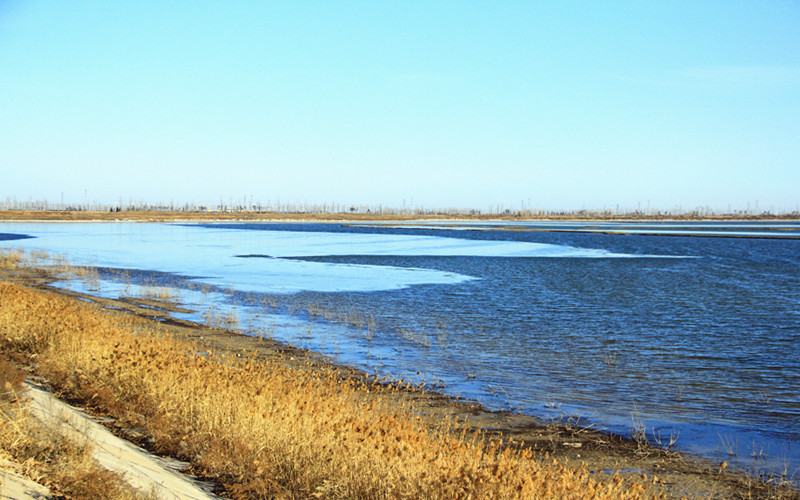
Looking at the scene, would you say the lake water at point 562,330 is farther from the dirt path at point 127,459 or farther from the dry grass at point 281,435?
the dirt path at point 127,459

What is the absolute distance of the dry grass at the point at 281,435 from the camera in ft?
20.5

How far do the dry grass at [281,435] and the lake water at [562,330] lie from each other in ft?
12.3

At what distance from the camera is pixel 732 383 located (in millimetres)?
14328

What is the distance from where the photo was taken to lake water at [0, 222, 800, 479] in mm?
12109

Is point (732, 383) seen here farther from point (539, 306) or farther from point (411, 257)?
point (411, 257)

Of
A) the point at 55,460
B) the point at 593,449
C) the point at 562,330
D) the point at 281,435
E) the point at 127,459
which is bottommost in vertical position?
the point at 562,330

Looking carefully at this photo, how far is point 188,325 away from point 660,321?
16546mm

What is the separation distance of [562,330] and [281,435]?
1512 cm

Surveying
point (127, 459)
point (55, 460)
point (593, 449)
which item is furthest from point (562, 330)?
point (55, 460)

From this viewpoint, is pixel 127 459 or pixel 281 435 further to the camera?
pixel 281 435

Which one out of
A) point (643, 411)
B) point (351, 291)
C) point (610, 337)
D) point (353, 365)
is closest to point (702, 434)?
point (643, 411)

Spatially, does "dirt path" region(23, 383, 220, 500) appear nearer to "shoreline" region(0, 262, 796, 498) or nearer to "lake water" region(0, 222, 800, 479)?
"shoreline" region(0, 262, 796, 498)

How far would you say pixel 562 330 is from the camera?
21.1m

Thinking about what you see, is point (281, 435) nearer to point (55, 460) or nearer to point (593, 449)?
point (55, 460)
